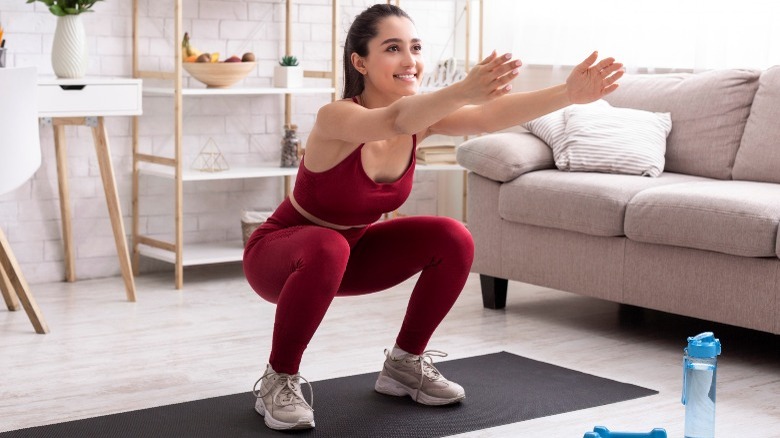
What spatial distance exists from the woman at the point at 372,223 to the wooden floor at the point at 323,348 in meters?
0.33

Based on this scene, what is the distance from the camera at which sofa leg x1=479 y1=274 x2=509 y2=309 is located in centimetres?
380

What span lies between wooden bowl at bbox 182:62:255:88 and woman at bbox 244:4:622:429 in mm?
1740

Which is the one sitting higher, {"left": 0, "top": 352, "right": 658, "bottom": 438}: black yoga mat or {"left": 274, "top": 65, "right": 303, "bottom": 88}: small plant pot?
{"left": 274, "top": 65, "right": 303, "bottom": 88}: small plant pot

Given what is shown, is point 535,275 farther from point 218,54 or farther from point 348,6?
point 348,6

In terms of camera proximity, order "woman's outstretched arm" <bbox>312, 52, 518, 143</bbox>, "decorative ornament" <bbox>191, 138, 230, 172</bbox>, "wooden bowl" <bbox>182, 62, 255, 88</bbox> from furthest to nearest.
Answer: "decorative ornament" <bbox>191, 138, 230, 172</bbox>, "wooden bowl" <bbox>182, 62, 255, 88</bbox>, "woman's outstretched arm" <bbox>312, 52, 518, 143</bbox>

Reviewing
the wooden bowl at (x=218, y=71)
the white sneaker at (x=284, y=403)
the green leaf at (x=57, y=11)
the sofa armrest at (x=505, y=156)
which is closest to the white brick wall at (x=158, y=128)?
the wooden bowl at (x=218, y=71)

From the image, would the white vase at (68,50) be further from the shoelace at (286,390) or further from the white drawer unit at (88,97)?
the shoelace at (286,390)

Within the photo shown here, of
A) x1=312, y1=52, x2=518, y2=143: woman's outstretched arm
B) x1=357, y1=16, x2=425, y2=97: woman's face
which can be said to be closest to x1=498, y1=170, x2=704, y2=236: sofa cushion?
x1=357, y1=16, x2=425, y2=97: woman's face

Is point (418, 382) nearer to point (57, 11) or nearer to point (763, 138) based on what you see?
point (763, 138)

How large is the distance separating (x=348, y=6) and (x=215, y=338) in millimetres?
2101

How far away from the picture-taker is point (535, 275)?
3.61 m

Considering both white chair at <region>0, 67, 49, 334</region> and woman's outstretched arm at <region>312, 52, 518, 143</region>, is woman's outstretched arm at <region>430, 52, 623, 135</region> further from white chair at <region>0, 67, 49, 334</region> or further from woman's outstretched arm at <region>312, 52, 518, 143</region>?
white chair at <region>0, 67, 49, 334</region>

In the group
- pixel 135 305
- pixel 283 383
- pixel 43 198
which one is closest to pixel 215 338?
pixel 135 305

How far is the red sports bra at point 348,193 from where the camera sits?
8.07 ft
